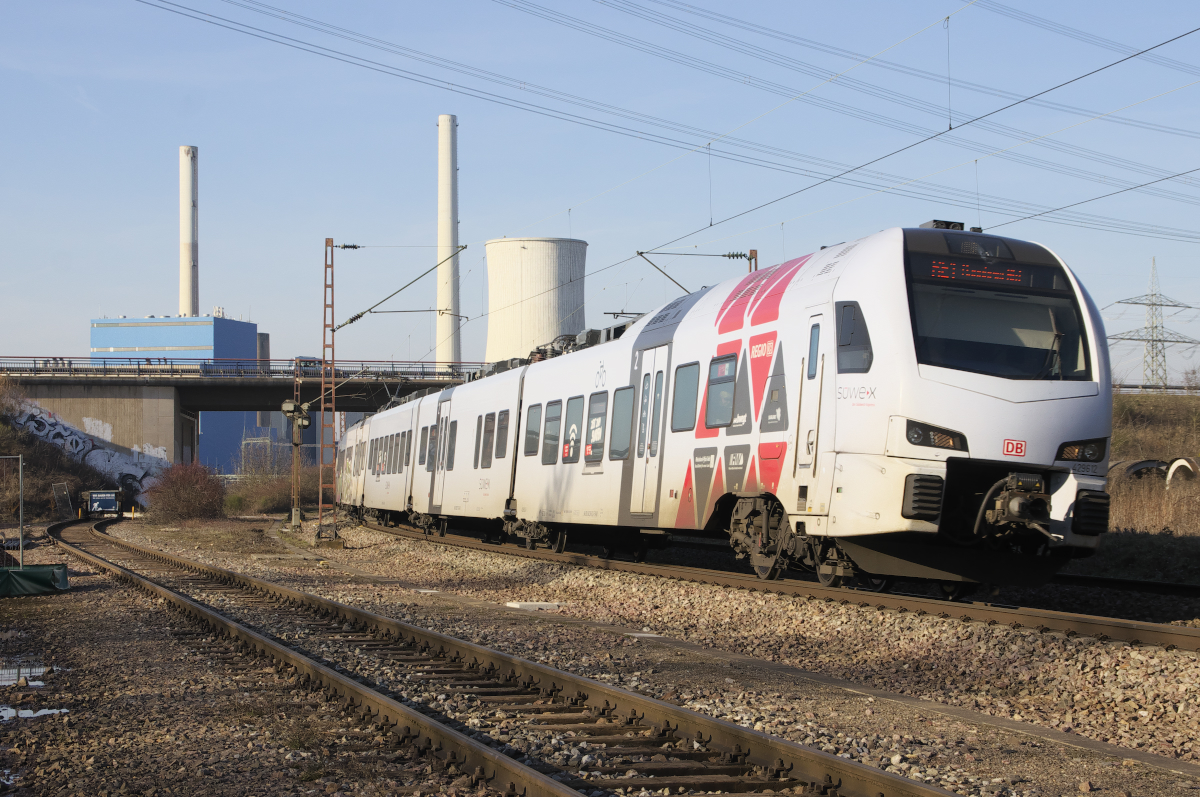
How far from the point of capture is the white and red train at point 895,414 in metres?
9.12

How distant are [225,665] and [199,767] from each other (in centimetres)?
346

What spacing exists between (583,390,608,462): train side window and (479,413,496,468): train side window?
5.07 m

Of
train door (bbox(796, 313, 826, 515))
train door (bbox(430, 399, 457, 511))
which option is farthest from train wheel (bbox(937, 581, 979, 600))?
train door (bbox(430, 399, 457, 511))

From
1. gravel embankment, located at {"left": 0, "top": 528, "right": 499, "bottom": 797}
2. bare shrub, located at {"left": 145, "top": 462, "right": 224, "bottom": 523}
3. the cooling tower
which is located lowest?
bare shrub, located at {"left": 145, "top": 462, "right": 224, "bottom": 523}

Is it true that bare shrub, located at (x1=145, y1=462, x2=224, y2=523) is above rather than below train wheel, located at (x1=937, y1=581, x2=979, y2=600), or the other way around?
below

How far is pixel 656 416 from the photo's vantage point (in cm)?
1359

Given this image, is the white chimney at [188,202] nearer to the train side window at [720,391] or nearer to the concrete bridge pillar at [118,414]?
the concrete bridge pillar at [118,414]

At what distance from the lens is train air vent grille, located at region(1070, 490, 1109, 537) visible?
30.0ft

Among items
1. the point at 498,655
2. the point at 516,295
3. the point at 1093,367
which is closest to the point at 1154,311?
the point at 516,295

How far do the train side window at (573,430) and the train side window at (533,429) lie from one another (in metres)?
1.32

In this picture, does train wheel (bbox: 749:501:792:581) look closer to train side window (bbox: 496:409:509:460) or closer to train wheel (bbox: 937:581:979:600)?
train wheel (bbox: 937:581:979:600)

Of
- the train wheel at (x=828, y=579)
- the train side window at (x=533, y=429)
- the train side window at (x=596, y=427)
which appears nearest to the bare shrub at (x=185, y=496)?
the train side window at (x=533, y=429)

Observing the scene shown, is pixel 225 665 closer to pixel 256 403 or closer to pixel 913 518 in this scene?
pixel 913 518

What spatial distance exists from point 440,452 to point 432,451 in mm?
903
